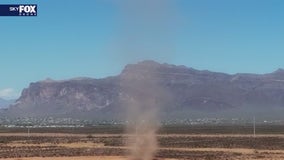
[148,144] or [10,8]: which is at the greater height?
[10,8]

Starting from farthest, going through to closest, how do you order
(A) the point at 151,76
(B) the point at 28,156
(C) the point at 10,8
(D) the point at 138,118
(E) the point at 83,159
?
(B) the point at 28,156, (E) the point at 83,159, (A) the point at 151,76, (D) the point at 138,118, (C) the point at 10,8

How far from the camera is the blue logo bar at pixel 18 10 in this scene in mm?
36594

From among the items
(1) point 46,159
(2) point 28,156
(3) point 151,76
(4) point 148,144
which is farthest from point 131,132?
(2) point 28,156

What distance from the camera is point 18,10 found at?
36906 mm

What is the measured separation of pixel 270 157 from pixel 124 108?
52.9 ft

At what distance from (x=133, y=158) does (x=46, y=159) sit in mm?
9167

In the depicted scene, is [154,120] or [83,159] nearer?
[154,120]

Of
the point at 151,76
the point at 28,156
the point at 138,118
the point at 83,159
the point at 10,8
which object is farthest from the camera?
the point at 28,156

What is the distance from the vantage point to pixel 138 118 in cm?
4462

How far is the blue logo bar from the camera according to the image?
120ft

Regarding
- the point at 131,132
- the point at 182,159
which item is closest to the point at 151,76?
the point at 131,132

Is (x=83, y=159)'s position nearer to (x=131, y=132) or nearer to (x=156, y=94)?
(x=131, y=132)

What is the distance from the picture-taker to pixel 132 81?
47438 millimetres

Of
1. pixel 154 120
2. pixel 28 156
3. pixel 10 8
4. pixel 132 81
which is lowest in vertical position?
pixel 28 156
